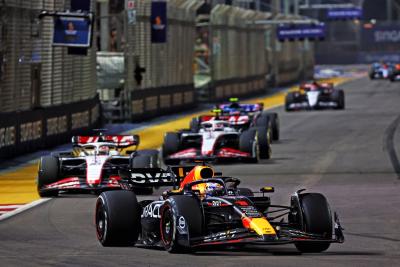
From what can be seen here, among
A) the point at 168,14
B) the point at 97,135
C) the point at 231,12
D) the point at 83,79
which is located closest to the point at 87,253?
the point at 97,135

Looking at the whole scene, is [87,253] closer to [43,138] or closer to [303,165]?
[303,165]

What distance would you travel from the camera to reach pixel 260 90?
278 ft

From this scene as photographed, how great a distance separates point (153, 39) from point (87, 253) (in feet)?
122

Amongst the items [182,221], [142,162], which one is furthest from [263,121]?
[182,221]

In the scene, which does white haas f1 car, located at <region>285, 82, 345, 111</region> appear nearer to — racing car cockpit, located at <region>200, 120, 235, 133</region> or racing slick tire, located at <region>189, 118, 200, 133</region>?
racing slick tire, located at <region>189, 118, 200, 133</region>

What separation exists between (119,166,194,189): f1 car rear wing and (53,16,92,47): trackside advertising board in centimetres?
Answer: 1731

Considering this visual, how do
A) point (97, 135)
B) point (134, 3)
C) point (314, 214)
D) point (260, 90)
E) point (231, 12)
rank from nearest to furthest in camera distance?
1. point (314, 214)
2. point (97, 135)
3. point (134, 3)
4. point (231, 12)
5. point (260, 90)

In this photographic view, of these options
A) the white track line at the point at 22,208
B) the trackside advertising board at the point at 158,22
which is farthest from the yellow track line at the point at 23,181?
the trackside advertising board at the point at 158,22

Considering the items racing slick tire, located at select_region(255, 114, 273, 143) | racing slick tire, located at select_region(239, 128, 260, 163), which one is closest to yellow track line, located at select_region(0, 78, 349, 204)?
racing slick tire, located at select_region(255, 114, 273, 143)

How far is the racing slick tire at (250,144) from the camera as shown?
1148 inches

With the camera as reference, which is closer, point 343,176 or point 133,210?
point 133,210

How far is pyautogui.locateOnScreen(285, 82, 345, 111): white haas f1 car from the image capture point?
181 ft

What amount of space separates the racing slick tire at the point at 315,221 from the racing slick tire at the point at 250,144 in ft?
47.2

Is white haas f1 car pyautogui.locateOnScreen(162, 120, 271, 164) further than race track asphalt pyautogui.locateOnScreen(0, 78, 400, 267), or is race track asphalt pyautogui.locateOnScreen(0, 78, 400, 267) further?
white haas f1 car pyautogui.locateOnScreen(162, 120, 271, 164)
